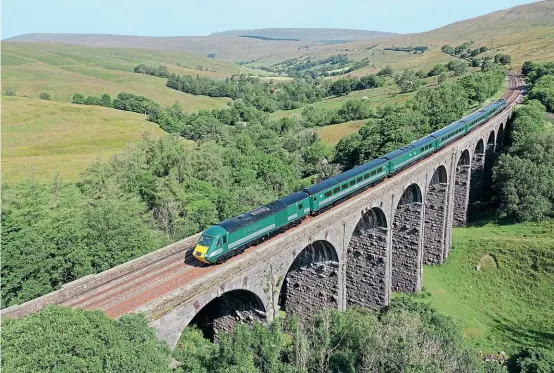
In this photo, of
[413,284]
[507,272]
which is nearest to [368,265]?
[413,284]

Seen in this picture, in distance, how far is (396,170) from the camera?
144ft

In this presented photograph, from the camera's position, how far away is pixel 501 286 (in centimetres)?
4619

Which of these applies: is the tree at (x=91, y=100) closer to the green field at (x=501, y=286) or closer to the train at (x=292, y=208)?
the train at (x=292, y=208)

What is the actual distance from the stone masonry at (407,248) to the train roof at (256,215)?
18.0 meters

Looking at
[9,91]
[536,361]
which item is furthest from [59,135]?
[536,361]

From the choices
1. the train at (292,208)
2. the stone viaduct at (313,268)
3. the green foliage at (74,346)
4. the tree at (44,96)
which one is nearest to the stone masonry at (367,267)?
the stone viaduct at (313,268)

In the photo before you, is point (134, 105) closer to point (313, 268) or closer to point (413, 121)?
point (413, 121)

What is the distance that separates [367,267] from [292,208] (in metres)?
14.4

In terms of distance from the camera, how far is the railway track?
75.7ft

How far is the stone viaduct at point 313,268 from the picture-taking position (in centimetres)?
2336

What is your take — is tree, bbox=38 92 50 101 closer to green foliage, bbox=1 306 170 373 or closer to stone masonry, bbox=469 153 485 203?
stone masonry, bbox=469 153 485 203

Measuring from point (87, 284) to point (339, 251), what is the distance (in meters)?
18.5

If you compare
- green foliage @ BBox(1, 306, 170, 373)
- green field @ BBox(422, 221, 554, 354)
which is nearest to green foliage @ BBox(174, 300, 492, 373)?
green foliage @ BBox(1, 306, 170, 373)

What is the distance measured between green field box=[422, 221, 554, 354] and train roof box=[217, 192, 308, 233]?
22.9 meters
